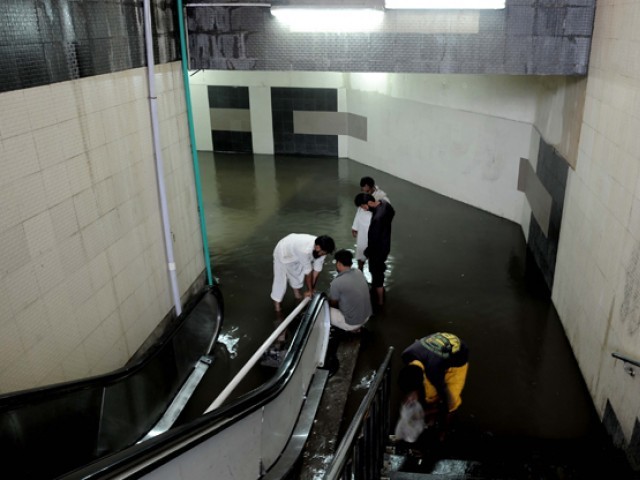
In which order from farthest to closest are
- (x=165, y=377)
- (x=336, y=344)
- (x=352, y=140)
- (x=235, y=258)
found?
(x=352, y=140) < (x=235, y=258) < (x=336, y=344) < (x=165, y=377)

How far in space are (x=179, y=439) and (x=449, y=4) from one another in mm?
4522

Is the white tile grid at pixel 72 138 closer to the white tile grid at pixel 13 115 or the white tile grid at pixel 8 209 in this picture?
the white tile grid at pixel 13 115

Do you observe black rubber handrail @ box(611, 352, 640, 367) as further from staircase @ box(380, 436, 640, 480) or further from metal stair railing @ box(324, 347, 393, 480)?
metal stair railing @ box(324, 347, 393, 480)

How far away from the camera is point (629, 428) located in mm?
3625

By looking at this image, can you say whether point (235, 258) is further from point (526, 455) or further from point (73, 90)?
point (526, 455)

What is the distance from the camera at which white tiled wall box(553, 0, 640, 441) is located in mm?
3789

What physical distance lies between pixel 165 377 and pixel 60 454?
50.8 inches

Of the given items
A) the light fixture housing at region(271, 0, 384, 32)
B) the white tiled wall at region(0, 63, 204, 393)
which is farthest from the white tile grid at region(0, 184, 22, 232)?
the light fixture housing at region(271, 0, 384, 32)

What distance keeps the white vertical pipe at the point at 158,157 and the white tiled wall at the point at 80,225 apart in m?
0.06

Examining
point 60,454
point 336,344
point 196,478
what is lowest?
point 336,344

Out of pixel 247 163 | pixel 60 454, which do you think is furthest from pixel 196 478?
pixel 247 163

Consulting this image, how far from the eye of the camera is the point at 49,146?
11.5 feet

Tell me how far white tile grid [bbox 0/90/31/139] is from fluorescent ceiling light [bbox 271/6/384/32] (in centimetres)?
279

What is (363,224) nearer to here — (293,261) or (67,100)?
(293,261)
